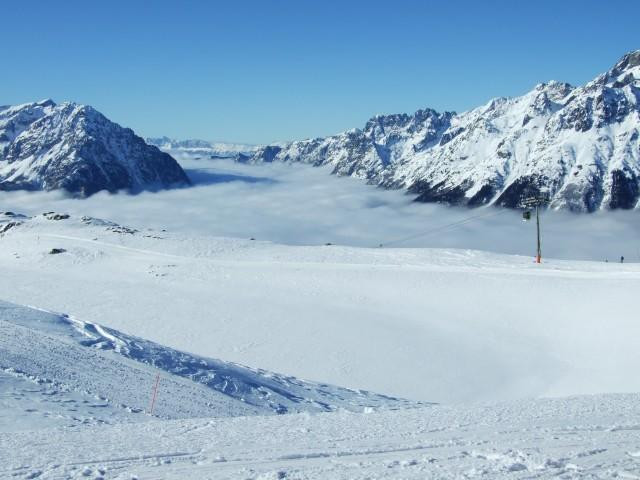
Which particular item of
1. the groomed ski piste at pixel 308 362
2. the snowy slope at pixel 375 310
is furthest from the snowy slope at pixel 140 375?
the snowy slope at pixel 375 310

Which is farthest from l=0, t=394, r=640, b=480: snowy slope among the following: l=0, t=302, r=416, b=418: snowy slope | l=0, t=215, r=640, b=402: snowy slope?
l=0, t=215, r=640, b=402: snowy slope

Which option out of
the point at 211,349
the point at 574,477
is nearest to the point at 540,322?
the point at 211,349

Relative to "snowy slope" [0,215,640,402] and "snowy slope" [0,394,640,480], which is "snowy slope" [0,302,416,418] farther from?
"snowy slope" [0,394,640,480]

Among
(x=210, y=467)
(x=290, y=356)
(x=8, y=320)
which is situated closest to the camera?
(x=210, y=467)

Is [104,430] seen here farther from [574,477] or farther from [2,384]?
[574,477]

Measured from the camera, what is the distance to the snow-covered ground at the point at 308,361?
1139 cm

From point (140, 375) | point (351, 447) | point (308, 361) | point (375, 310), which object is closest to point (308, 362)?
point (308, 361)

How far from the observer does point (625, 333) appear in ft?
112

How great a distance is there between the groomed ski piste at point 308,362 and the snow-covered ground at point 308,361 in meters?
0.09

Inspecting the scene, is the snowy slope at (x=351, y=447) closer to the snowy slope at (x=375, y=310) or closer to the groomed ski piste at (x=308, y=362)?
the groomed ski piste at (x=308, y=362)

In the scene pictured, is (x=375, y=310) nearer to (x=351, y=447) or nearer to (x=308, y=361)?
(x=308, y=361)

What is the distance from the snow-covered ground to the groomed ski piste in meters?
0.09

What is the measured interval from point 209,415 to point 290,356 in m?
13.3

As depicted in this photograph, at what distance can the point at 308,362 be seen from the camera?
1234 inches
